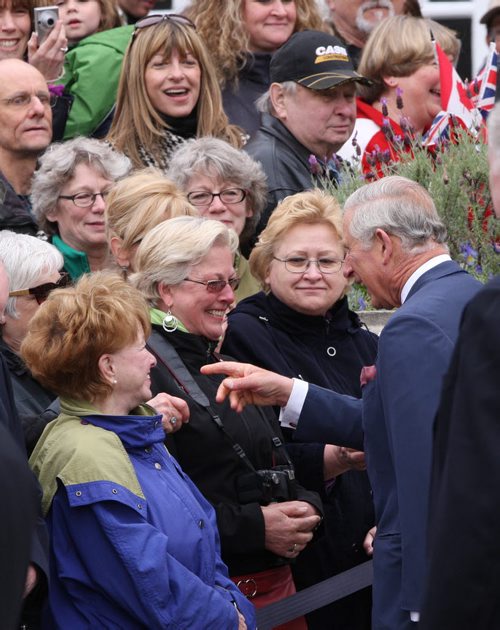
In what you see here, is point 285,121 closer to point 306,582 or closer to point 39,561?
point 306,582

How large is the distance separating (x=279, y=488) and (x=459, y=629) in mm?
2269

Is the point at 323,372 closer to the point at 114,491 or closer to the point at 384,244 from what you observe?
the point at 384,244

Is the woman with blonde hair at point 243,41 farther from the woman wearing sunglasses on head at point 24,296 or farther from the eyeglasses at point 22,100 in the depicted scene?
the woman wearing sunglasses on head at point 24,296

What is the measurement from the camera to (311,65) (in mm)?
7160

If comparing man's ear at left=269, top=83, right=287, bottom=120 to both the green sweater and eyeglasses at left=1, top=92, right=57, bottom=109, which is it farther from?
eyeglasses at left=1, top=92, right=57, bottom=109

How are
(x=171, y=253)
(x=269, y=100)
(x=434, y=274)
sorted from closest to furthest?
(x=434, y=274) → (x=171, y=253) → (x=269, y=100)

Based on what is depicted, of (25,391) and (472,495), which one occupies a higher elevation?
(472,495)

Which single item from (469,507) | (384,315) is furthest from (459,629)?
(384,315)

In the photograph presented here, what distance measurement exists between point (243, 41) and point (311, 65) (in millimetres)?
758

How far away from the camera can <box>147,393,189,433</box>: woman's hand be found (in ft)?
15.5

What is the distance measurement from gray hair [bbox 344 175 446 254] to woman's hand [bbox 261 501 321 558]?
106 centimetres

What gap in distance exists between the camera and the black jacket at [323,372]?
5543 millimetres

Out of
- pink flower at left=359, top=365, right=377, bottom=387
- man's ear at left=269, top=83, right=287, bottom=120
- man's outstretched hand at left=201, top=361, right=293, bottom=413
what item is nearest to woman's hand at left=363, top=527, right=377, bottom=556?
man's outstretched hand at left=201, top=361, right=293, bottom=413

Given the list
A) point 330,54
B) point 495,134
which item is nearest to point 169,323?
point 495,134
